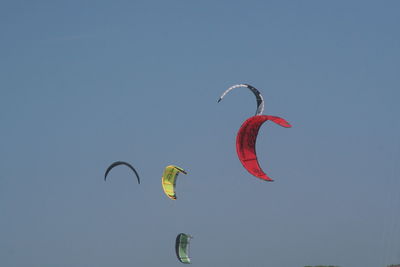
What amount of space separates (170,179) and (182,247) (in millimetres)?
8861

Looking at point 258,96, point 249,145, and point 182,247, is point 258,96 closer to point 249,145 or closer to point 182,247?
point 249,145

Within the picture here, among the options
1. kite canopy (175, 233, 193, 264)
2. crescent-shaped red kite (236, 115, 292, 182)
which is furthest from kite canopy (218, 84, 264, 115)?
kite canopy (175, 233, 193, 264)

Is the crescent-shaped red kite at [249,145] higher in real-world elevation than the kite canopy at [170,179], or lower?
lower

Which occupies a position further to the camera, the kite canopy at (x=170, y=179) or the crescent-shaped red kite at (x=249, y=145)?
the kite canopy at (x=170, y=179)

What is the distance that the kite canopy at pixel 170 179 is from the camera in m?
116

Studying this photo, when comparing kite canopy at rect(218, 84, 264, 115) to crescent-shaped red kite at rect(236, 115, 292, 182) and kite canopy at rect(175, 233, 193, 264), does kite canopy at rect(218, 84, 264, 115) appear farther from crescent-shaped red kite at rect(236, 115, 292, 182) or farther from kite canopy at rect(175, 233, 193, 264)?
kite canopy at rect(175, 233, 193, 264)

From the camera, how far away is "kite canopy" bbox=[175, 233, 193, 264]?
12099 centimetres

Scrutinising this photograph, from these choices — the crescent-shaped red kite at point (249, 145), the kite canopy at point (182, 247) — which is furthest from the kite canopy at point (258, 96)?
the kite canopy at point (182, 247)

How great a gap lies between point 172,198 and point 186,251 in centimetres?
1009

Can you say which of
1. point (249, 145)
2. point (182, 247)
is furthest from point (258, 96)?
point (182, 247)

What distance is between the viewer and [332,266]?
15200 centimetres

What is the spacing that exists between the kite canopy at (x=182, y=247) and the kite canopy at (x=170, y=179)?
7.23m

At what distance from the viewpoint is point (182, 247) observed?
122m

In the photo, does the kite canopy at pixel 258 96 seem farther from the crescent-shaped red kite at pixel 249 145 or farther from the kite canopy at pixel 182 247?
the kite canopy at pixel 182 247
